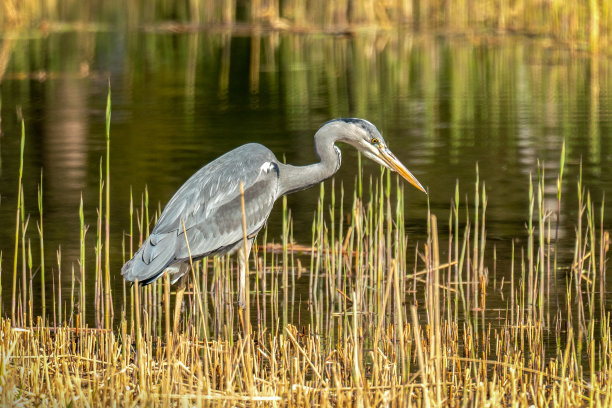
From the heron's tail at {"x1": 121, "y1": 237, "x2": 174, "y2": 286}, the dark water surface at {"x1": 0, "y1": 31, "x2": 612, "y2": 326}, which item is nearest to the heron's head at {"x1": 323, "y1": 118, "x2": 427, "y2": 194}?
the dark water surface at {"x1": 0, "y1": 31, "x2": 612, "y2": 326}

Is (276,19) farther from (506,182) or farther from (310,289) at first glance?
(310,289)

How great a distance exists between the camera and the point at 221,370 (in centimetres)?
588

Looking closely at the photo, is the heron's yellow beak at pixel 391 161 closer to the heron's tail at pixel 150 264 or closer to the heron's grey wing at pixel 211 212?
the heron's grey wing at pixel 211 212

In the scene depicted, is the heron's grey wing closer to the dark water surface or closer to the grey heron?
the grey heron

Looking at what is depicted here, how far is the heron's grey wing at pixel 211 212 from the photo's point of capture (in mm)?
6504

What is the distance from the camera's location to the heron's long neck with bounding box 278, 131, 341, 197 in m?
7.02

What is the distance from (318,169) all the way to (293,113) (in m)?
10.5

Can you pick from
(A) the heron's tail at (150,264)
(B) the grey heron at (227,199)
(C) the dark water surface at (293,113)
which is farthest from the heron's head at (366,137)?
(A) the heron's tail at (150,264)

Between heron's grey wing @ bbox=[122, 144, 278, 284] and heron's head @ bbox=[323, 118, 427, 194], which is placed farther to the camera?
heron's head @ bbox=[323, 118, 427, 194]

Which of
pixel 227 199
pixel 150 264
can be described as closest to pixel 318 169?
pixel 227 199

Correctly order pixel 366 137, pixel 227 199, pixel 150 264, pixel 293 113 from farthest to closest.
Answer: pixel 293 113, pixel 366 137, pixel 227 199, pixel 150 264

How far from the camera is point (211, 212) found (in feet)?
22.2

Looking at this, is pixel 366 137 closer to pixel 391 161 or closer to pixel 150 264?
pixel 391 161

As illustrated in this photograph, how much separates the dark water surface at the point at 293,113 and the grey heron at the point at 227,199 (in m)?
1.20
